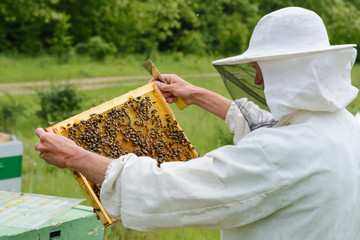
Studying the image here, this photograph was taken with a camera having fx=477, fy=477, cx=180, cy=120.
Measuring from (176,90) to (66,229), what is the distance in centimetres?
109

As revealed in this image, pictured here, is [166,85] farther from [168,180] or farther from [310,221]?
A: [310,221]

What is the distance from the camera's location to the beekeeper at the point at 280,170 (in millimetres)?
1882

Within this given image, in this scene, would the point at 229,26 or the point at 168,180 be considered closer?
the point at 168,180

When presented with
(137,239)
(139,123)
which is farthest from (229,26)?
(139,123)

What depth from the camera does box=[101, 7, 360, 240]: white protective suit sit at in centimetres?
188

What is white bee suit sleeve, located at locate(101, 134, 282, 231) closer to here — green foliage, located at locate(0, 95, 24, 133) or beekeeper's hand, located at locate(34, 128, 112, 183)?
beekeeper's hand, located at locate(34, 128, 112, 183)

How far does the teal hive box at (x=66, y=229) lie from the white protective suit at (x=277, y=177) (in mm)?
A: 622

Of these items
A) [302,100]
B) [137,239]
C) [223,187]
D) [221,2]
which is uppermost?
[221,2]

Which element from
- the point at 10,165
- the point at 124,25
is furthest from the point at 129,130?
the point at 124,25

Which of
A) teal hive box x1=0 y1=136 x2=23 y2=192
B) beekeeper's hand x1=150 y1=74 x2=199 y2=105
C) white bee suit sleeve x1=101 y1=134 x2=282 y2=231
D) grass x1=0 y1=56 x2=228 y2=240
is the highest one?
beekeeper's hand x1=150 y1=74 x2=199 y2=105

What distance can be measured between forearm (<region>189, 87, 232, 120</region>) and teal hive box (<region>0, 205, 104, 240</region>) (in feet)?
3.20

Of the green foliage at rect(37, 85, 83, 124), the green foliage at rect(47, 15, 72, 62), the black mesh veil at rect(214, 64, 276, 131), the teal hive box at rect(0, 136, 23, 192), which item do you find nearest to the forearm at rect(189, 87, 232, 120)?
the black mesh veil at rect(214, 64, 276, 131)

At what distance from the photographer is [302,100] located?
1.93 metres

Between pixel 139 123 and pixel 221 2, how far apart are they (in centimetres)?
1706
